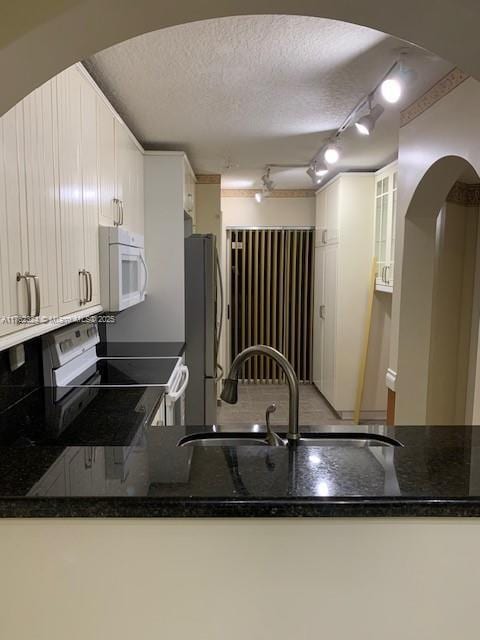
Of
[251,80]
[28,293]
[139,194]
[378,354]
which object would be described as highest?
[251,80]

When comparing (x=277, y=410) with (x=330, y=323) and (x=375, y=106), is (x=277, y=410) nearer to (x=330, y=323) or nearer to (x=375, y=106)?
(x=330, y=323)

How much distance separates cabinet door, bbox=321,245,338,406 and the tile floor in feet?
0.52

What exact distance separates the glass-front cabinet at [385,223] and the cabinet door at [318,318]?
3.01 feet

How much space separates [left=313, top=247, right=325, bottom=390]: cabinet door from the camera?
520 cm

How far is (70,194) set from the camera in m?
1.81

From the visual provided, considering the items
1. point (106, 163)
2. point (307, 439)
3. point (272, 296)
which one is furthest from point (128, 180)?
point (272, 296)

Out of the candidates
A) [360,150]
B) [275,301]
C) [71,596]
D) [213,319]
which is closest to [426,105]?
[360,150]

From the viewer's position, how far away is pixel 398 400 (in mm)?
2752

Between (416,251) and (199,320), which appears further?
(199,320)

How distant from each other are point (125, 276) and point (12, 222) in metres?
1.20

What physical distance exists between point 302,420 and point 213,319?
1.61m

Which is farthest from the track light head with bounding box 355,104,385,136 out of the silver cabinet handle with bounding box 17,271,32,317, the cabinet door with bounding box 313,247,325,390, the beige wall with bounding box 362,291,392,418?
the cabinet door with bounding box 313,247,325,390

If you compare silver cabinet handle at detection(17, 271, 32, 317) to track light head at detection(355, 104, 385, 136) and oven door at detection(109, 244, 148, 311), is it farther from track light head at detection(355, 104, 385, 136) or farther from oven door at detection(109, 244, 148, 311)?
track light head at detection(355, 104, 385, 136)

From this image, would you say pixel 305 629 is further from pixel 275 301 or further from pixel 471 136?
pixel 275 301
